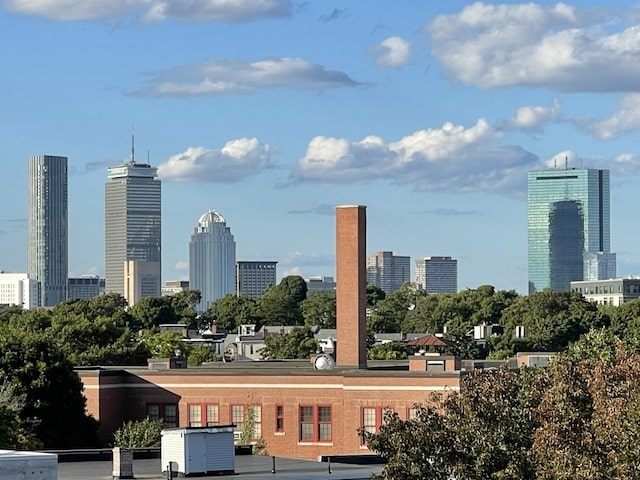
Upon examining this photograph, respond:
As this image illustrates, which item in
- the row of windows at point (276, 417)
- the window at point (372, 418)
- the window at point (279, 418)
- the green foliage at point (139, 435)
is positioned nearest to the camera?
the green foliage at point (139, 435)

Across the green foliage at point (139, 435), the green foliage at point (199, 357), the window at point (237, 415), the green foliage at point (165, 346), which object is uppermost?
the green foliage at point (165, 346)

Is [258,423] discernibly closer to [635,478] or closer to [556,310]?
[635,478]

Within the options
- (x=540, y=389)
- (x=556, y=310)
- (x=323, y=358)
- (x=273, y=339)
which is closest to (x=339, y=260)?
(x=323, y=358)

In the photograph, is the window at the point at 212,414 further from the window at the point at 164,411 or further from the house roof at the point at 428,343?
the house roof at the point at 428,343

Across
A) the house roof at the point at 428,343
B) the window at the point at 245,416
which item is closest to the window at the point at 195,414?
the window at the point at 245,416

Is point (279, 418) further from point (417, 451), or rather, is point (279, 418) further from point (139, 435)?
point (417, 451)

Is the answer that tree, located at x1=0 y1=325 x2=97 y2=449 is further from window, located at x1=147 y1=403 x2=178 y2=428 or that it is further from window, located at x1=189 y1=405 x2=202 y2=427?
window, located at x1=189 y1=405 x2=202 y2=427

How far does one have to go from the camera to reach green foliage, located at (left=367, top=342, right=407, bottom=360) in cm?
13625

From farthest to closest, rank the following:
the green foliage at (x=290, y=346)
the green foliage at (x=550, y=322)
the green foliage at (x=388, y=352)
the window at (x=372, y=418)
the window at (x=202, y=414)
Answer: the green foliage at (x=550, y=322) < the green foliage at (x=290, y=346) < the green foliage at (x=388, y=352) < the window at (x=202, y=414) < the window at (x=372, y=418)

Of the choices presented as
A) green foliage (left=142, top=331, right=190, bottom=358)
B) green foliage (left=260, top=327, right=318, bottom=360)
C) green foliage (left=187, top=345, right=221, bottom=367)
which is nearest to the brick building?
green foliage (left=187, top=345, right=221, bottom=367)

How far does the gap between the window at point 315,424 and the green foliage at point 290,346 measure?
6541cm

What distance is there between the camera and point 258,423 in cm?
8000

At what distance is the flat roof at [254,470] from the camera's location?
43.2 metres

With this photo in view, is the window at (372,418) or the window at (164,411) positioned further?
the window at (164,411)
